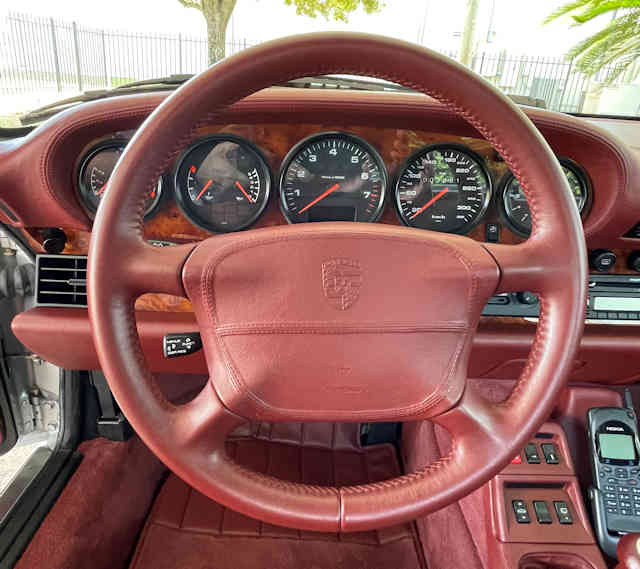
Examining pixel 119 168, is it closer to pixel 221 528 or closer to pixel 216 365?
pixel 216 365

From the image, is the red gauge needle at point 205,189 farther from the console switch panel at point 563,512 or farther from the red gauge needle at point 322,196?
the console switch panel at point 563,512

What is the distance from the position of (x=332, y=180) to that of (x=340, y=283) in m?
0.63

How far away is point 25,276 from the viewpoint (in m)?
1.32

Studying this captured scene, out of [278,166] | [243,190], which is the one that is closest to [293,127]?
[278,166]

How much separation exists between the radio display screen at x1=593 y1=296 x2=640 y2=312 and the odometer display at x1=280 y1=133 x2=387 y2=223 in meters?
0.66

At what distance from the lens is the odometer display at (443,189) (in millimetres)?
1288

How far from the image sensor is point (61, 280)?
1.26 metres

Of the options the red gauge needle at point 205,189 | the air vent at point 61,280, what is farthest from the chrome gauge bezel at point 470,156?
the air vent at point 61,280

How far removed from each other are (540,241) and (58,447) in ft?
4.65

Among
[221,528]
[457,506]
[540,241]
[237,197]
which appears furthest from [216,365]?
[457,506]

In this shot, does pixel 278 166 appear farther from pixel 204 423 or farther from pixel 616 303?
pixel 616 303

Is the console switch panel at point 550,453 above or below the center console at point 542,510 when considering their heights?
above

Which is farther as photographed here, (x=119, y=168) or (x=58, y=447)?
(x=58, y=447)

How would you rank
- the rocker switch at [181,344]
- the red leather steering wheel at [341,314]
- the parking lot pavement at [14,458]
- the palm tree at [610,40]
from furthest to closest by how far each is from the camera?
the palm tree at [610,40] → the parking lot pavement at [14,458] → the rocker switch at [181,344] → the red leather steering wheel at [341,314]
